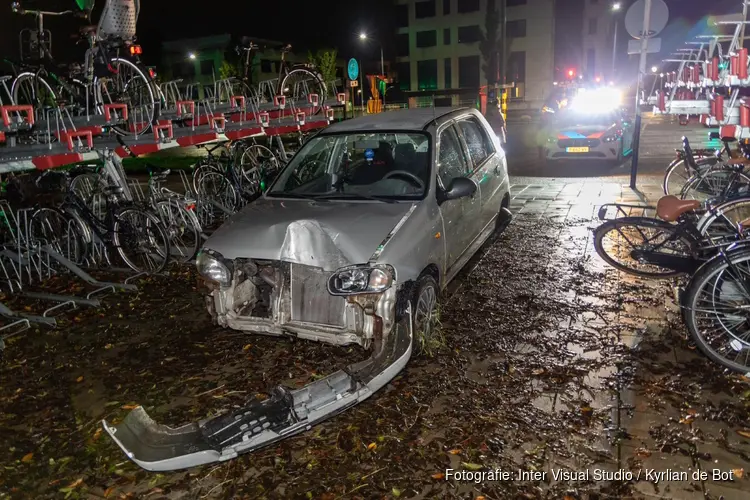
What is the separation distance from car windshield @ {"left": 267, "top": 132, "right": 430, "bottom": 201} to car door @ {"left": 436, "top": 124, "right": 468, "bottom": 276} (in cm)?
Answer: 20

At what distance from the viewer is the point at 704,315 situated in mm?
4078

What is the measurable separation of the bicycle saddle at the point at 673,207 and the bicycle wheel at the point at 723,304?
2.73ft

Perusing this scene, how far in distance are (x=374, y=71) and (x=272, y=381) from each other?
51.5m

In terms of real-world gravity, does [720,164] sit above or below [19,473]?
above

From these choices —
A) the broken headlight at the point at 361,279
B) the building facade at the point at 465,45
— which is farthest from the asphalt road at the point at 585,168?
the building facade at the point at 465,45

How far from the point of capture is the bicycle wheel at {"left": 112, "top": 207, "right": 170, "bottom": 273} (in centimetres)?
687

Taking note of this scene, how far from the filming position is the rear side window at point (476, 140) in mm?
6105

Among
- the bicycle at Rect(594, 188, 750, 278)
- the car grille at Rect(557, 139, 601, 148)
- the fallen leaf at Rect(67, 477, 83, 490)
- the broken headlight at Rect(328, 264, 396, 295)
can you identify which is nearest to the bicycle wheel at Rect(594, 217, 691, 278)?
the bicycle at Rect(594, 188, 750, 278)

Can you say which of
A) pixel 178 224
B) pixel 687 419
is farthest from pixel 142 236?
pixel 687 419

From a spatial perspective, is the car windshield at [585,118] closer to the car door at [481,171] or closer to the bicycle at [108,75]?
the car door at [481,171]

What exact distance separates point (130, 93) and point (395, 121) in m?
4.74

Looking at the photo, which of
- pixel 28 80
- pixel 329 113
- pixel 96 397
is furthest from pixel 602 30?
pixel 96 397

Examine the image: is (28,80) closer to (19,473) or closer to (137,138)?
(137,138)

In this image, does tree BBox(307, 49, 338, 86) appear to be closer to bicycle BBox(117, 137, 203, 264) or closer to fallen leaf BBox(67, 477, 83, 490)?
bicycle BBox(117, 137, 203, 264)
